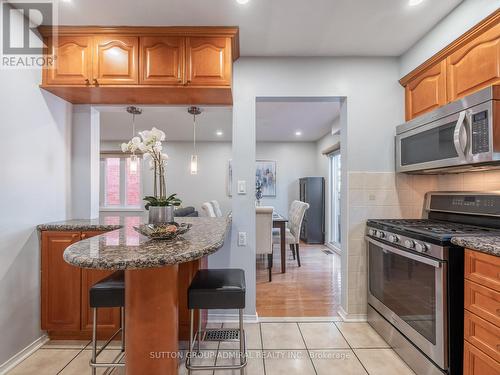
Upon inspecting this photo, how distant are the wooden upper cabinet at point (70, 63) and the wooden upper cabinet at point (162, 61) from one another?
1.41 ft

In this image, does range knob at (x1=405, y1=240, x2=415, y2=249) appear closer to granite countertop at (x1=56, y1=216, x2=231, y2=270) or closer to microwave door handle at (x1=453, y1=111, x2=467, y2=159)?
microwave door handle at (x1=453, y1=111, x2=467, y2=159)

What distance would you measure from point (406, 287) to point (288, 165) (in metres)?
Answer: 4.92

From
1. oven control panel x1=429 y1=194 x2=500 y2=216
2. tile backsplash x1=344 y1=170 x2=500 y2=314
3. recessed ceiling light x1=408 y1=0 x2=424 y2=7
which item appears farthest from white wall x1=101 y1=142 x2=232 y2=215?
recessed ceiling light x1=408 y1=0 x2=424 y2=7

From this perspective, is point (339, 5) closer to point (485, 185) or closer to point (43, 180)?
point (485, 185)

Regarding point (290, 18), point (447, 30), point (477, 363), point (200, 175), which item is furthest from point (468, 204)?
point (200, 175)

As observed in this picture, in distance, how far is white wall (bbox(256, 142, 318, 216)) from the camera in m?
6.59

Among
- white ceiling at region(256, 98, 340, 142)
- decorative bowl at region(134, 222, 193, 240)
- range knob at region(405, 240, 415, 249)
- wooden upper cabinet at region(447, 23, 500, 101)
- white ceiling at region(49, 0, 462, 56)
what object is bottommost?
range knob at region(405, 240, 415, 249)

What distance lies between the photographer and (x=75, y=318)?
2090 millimetres

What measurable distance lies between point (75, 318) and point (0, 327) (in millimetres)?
442

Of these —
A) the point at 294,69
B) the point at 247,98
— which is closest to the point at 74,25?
the point at 247,98

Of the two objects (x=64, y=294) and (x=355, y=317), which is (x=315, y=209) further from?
(x=64, y=294)

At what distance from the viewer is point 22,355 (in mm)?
1919

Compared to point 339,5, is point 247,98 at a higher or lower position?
lower

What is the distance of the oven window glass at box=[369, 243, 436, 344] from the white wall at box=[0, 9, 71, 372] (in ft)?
8.96
